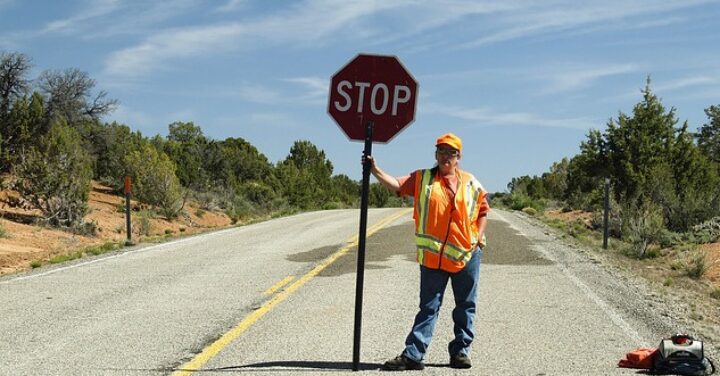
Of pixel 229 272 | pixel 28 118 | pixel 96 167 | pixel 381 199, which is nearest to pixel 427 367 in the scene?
pixel 229 272

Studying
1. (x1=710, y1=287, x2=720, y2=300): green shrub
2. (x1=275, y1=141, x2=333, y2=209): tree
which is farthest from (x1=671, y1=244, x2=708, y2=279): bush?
(x1=275, y1=141, x2=333, y2=209): tree

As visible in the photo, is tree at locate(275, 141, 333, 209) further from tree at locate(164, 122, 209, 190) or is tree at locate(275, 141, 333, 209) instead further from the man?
the man

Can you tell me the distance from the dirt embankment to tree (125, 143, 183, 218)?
68 centimetres

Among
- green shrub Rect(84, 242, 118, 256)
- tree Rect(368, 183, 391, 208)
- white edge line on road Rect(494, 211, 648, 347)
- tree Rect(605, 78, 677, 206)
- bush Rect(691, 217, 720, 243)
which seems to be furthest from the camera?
tree Rect(368, 183, 391, 208)

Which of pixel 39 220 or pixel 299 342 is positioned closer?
pixel 299 342

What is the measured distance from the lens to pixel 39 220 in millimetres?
23703

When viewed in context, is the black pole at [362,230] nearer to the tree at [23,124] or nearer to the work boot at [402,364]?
the work boot at [402,364]

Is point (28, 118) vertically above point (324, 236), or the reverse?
point (28, 118)

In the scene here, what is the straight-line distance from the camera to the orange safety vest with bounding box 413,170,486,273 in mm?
5996

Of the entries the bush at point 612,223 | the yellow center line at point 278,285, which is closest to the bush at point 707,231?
the bush at point 612,223

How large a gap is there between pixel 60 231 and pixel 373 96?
759 inches

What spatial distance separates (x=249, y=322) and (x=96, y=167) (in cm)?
3673

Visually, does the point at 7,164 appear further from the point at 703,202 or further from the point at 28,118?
the point at 703,202

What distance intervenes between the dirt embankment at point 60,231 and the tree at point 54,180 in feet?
1.98
